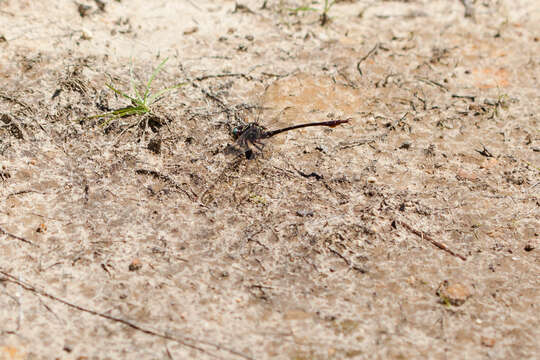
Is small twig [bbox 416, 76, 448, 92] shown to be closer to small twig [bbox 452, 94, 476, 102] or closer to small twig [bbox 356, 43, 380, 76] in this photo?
small twig [bbox 452, 94, 476, 102]

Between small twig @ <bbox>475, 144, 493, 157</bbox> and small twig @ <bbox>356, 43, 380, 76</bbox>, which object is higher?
small twig @ <bbox>356, 43, 380, 76</bbox>

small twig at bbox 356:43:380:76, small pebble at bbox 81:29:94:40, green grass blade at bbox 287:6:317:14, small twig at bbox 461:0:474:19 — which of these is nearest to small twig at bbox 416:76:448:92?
small twig at bbox 356:43:380:76

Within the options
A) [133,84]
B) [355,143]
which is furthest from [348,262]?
[133,84]

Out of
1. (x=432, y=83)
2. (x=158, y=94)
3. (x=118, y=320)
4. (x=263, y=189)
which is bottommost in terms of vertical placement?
Result: (x=118, y=320)

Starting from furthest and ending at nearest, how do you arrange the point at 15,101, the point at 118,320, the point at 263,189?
the point at 15,101
the point at 263,189
the point at 118,320

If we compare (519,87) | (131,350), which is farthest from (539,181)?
(131,350)

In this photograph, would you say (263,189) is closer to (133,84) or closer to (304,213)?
(304,213)

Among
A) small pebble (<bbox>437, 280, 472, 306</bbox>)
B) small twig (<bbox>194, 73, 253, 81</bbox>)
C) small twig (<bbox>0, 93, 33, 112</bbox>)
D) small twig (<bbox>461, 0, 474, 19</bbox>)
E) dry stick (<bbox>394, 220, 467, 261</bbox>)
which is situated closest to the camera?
small pebble (<bbox>437, 280, 472, 306</bbox>)
